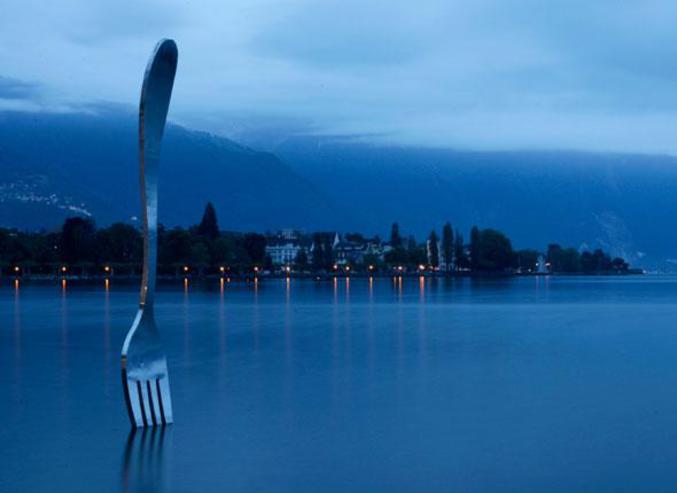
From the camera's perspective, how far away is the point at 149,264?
14812mm

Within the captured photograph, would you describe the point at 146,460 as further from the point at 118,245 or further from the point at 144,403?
the point at 118,245

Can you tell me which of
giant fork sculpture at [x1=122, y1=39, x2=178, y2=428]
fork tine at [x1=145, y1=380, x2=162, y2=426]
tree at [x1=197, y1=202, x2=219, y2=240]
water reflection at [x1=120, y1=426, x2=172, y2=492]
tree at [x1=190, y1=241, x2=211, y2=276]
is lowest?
water reflection at [x1=120, y1=426, x2=172, y2=492]

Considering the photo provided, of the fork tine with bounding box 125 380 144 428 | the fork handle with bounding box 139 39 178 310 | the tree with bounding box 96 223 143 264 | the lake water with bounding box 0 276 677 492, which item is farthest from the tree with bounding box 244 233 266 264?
the fork handle with bounding box 139 39 178 310

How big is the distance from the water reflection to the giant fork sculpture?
392mm

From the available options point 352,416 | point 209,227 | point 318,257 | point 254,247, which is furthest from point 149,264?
point 318,257

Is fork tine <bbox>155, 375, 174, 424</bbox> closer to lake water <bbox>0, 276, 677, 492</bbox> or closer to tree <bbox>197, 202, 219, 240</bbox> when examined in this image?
lake water <bbox>0, 276, 677, 492</bbox>

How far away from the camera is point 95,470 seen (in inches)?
508

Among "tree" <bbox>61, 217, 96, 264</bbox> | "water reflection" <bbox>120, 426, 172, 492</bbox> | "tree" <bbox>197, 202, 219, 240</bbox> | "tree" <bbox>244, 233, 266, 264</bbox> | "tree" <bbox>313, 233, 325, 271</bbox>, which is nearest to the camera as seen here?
"water reflection" <bbox>120, 426, 172, 492</bbox>

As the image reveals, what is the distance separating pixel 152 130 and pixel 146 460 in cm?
429

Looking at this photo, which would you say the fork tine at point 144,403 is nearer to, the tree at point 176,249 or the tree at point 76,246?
the tree at point 176,249

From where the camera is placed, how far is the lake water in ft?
41.7

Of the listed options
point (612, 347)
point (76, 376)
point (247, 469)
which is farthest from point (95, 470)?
point (612, 347)

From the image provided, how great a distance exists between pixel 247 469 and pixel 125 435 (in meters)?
2.69

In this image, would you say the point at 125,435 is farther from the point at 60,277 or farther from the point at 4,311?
the point at 60,277
